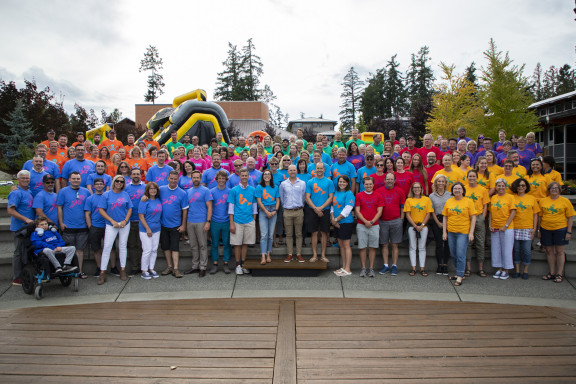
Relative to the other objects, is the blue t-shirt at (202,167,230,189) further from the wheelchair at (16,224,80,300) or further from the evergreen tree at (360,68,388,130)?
the evergreen tree at (360,68,388,130)

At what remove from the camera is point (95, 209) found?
20.2ft

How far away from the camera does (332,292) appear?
5.67 metres

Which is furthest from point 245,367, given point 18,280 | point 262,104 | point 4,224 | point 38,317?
point 262,104

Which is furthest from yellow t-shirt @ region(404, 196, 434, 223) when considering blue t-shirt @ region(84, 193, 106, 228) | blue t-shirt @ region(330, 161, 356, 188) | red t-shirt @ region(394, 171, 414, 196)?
blue t-shirt @ region(84, 193, 106, 228)

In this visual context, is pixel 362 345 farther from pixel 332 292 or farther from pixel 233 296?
pixel 233 296

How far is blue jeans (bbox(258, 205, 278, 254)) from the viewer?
6574mm

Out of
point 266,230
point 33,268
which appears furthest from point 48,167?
point 266,230

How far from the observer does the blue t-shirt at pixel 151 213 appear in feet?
20.5

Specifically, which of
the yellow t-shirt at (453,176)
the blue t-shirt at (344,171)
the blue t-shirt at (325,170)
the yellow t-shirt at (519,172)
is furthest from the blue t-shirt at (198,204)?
the yellow t-shirt at (519,172)

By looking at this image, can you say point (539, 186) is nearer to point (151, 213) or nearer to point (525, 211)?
point (525, 211)

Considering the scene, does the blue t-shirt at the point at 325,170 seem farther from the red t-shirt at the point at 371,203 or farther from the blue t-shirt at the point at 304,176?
the red t-shirt at the point at 371,203

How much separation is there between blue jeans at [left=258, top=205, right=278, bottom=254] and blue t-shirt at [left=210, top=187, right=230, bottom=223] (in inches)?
24.9

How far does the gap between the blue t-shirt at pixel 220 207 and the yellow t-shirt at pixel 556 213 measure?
5559mm

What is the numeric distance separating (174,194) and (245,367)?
3791mm
